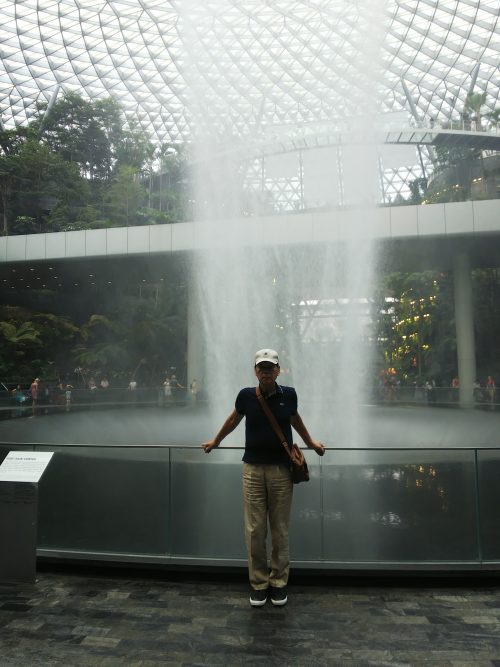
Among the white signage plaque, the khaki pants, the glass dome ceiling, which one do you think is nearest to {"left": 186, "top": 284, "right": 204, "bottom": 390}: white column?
the glass dome ceiling

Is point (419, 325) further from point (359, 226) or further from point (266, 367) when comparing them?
point (266, 367)

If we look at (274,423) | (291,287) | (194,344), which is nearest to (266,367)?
(274,423)

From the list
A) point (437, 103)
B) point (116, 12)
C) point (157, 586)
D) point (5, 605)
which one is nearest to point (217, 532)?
point (157, 586)

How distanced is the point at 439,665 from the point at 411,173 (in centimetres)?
8902

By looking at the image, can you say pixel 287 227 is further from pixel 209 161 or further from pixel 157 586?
pixel 157 586

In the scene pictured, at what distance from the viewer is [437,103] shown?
196 feet

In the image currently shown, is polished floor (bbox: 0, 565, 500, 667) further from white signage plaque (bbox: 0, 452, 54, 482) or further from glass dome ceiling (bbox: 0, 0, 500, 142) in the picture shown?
glass dome ceiling (bbox: 0, 0, 500, 142)

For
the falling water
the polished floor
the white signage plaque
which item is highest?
the falling water

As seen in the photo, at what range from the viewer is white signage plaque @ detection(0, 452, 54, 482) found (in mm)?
4574

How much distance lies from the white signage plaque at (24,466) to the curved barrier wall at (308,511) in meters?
0.52

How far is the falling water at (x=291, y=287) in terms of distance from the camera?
17516 millimetres

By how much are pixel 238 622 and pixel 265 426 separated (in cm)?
143

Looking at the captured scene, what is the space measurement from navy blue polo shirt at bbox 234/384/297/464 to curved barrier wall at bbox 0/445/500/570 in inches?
43.1

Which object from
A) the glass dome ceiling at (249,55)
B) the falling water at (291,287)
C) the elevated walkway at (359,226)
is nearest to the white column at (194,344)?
the elevated walkway at (359,226)
